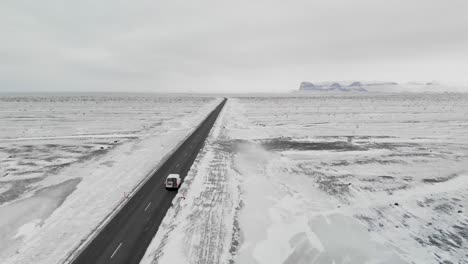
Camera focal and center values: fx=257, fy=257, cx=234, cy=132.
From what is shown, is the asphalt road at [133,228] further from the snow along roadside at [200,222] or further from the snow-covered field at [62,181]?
the snow-covered field at [62,181]

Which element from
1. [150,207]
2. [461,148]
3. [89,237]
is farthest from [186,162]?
[461,148]

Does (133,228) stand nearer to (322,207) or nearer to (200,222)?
(200,222)

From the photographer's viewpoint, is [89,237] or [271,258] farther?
[89,237]

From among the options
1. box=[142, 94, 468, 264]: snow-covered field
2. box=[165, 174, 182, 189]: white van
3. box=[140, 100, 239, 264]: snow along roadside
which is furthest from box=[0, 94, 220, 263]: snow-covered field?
box=[142, 94, 468, 264]: snow-covered field

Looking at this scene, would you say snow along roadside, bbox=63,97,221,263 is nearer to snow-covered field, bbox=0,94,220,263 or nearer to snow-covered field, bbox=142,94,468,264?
snow-covered field, bbox=0,94,220,263

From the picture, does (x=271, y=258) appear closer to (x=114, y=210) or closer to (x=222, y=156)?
(x=114, y=210)

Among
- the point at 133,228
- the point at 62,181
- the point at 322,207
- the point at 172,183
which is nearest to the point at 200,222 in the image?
the point at 133,228

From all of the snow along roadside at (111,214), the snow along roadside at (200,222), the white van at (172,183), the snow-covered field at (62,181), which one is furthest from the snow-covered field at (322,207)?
the snow-covered field at (62,181)
